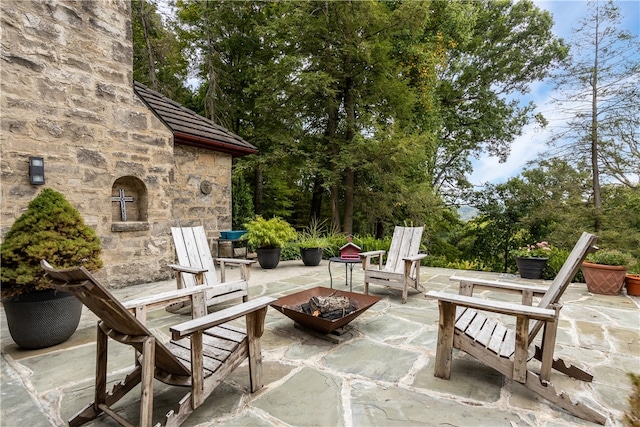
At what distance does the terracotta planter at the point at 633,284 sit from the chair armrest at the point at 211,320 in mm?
5444

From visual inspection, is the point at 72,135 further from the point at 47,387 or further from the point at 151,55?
the point at 151,55

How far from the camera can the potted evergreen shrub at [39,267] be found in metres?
2.55

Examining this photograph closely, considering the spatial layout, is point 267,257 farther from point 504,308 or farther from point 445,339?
point 504,308

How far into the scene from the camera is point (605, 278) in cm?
461

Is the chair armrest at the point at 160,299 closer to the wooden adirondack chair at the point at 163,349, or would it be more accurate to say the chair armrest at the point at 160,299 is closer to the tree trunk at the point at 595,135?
the wooden adirondack chair at the point at 163,349

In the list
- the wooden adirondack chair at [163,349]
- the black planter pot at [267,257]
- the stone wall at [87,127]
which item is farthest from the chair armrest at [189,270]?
the black planter pot at [267,257]

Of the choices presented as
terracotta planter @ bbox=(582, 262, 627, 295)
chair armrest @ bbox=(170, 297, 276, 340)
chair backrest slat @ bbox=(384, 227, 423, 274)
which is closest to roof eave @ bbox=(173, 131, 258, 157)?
chair backrest slat @ bbox=(384, 227, 423, 274)

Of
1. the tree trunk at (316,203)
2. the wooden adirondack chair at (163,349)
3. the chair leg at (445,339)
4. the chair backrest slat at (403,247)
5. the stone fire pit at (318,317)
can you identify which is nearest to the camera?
A: the wooden adirondack chair at (163,349)

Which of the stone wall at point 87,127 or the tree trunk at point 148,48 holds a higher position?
the tree trunk at point 148,48

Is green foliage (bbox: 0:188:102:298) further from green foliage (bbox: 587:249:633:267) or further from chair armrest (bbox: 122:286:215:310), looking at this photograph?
green foliage (bbox: 587:249:633:267)

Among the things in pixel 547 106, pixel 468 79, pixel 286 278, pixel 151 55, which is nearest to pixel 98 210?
pixel 286 278

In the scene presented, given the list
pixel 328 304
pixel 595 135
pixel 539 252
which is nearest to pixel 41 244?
pixel 328 304

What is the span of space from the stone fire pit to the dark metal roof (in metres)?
3.84

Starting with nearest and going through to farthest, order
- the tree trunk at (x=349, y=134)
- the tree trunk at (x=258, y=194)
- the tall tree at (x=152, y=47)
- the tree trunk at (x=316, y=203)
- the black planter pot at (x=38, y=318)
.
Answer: the black planter pot at (x=38, y=318), the tall tree at (x=152, y=47), the tree trunk at (x=349, y=134), the tree trunk at (x=258, y=194), the tree trunk at (x=316, y=203)
